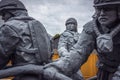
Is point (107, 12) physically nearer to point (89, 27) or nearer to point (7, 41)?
point (89, 27)

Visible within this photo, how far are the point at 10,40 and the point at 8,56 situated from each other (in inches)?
8.8

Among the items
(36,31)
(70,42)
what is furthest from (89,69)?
(36,31)

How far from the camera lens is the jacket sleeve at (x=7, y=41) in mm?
5266

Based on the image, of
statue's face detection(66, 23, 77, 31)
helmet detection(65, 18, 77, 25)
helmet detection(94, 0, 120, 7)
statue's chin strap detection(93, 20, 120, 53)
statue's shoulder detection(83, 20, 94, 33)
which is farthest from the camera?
helmet detection(65, 18, 77, 25)

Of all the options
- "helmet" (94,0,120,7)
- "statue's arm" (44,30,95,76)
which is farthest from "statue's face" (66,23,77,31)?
"helmet" (94,0,120,7)

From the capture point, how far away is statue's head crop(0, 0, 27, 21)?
5.55 m

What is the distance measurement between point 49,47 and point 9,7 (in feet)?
2.40

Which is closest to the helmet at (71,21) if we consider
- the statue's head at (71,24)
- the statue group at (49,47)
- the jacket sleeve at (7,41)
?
the statue's head at (71,24)

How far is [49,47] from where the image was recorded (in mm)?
5648

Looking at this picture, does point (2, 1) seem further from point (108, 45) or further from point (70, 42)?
point (70, 42)

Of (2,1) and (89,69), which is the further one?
(89,69)

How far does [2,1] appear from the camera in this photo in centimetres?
564

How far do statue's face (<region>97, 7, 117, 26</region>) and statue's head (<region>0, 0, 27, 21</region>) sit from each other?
1.89 m

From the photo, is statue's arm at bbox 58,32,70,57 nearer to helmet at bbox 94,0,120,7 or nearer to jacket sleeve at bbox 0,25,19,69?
jacket sleeve at bbox 0,25,19,69
